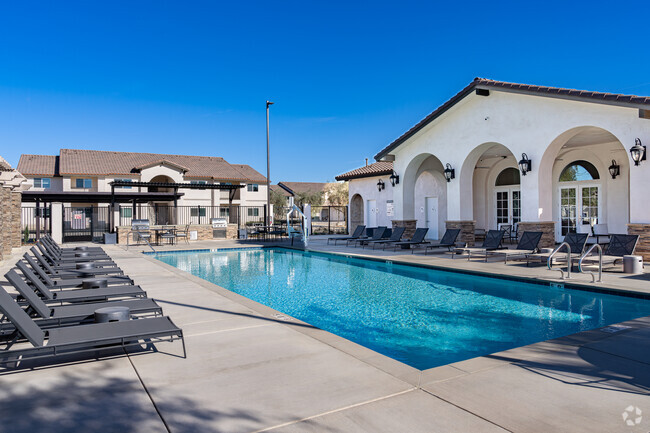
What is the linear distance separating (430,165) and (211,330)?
1581cm

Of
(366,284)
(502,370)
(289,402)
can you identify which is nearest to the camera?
(289,402)

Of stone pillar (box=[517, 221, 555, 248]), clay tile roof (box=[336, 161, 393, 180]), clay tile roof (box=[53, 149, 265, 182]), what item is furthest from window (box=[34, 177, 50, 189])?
stone pillar (box=[517, 221, 555, 248])

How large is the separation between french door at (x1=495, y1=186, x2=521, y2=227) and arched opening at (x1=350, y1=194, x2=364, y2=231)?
27.0 ft

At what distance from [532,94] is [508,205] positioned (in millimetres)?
7495

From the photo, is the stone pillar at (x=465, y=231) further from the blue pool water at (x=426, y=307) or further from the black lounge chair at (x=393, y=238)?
the blue pool water at (x=426, y=307)

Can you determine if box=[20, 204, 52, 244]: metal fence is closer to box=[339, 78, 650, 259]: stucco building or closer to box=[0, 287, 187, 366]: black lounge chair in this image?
box=[339, 78, 650, 259]: stucco building

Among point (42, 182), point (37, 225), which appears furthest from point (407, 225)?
point (42, 182)

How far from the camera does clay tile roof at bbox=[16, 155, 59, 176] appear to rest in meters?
37.6

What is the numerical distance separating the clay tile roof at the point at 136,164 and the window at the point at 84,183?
1018 mm

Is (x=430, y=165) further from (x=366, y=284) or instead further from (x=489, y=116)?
(x=366, y=284)

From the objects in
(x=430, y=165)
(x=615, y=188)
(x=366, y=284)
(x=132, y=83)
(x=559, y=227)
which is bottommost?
(x=366, y=284)

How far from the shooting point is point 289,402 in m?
3.30

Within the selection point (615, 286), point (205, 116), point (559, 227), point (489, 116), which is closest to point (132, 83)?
point (205, 116)

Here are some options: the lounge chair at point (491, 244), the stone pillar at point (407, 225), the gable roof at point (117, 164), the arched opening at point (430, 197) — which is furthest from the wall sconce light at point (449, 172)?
the gable roof at point (117, 164)
